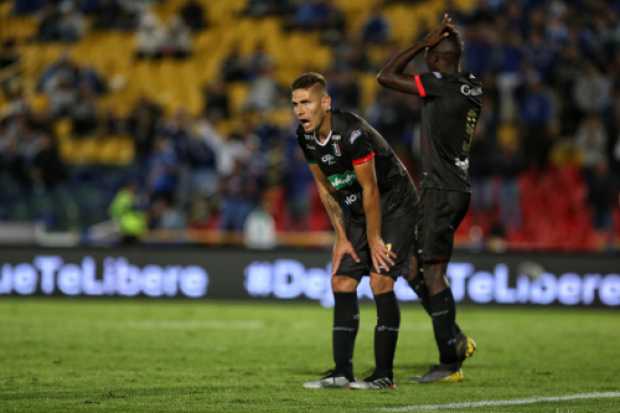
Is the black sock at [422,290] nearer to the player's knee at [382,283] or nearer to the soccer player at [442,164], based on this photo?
the soccer player at [442,164]

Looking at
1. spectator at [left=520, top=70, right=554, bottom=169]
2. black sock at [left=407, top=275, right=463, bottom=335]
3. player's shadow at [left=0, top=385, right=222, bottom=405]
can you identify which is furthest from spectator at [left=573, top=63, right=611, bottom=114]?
player's shadow at [left=0, top=385, right=222, bottom=405]

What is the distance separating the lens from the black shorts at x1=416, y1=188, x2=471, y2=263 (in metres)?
8.70

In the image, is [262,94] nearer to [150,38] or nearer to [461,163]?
[150,38]

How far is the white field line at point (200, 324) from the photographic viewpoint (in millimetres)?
13172

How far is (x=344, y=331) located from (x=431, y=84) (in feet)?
6.08

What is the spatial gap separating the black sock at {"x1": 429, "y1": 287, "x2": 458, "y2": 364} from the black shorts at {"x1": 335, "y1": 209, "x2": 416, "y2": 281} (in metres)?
0.58

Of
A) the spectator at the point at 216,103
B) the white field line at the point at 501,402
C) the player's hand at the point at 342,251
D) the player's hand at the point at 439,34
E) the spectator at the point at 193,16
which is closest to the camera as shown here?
the white field line at the point at 501,402

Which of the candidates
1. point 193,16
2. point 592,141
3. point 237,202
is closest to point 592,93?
point 592,141

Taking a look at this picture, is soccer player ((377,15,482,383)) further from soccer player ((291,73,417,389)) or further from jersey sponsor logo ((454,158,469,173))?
soccer player ((291,73,417,389))

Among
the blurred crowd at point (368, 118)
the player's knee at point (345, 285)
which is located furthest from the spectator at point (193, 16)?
the player's knee at point (345, 285)

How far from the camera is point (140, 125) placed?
21656 millimetres

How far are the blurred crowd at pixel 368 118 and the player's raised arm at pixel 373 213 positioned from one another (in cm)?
1047

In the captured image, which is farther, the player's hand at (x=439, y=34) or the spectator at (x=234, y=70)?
the spectator at (x=234, y=70)

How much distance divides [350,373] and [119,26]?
715 inches
